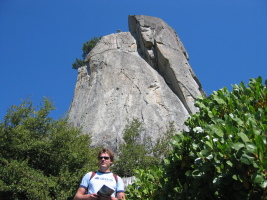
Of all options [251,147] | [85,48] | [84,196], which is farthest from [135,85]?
[251,147]

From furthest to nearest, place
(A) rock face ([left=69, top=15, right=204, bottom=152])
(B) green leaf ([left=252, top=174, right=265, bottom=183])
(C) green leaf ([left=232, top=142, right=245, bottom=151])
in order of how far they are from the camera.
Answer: (A) rock face ([left=69, top=15, right=204, bottom=152]) → (C) green leaf ([left=232, top=142, right=245, bottom=151]) → (B) green leaf ([left=252, top=174, right=265, bottom=183])

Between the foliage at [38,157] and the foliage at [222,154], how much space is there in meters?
8.93

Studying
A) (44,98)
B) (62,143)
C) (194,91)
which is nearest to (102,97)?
(194,91)

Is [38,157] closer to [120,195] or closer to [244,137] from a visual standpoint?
[120,195]

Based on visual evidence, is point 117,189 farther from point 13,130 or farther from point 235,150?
point 13,130

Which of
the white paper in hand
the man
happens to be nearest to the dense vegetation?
the man

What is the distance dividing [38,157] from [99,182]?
10.3 meters

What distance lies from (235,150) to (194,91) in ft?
85.0

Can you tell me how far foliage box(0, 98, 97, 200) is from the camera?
12336 mm

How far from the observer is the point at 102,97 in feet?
90.2

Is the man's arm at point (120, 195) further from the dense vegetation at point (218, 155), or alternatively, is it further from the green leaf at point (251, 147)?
the green leaf at point (251, 147)

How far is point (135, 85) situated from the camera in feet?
91.7

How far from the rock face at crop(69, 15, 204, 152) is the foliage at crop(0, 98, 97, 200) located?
7152 mm

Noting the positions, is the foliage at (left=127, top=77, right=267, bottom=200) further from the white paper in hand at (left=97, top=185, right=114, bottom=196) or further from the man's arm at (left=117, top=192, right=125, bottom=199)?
the white paper in hand at (left=97, top=185, right=114, bottom=196)
